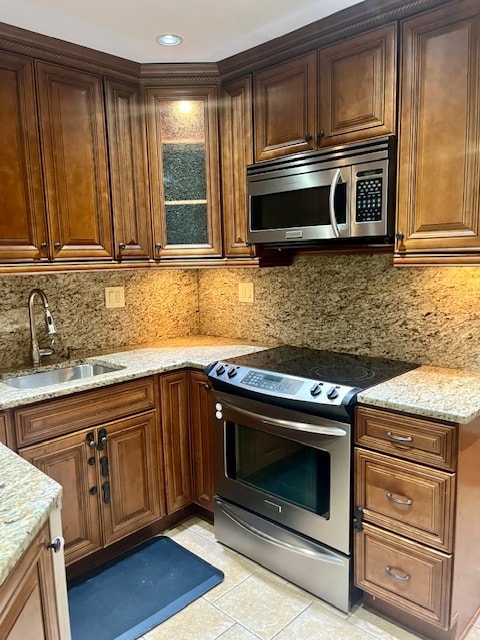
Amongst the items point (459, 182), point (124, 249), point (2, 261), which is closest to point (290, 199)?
point (459, 182)

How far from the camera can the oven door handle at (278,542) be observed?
1959 mm

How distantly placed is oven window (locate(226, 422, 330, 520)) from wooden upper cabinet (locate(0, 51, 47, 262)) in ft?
4.14

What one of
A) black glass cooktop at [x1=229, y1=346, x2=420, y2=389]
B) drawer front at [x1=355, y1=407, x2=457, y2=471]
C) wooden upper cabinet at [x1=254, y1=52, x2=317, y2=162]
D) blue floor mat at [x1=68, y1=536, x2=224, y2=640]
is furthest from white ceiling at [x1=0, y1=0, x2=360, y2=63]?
blue floor mat at [x1=68, y1=536, x2=224, y2=640]

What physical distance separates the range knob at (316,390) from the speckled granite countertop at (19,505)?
3.42 feet

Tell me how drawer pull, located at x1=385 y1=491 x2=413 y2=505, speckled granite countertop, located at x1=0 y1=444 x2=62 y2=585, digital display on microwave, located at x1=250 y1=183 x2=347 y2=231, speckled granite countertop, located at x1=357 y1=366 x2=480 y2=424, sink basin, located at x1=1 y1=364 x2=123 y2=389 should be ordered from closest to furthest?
1. speckled granite countertop, located at x1=0 y1=444 x2=62 y2=585
2. speckled granite countertop, located at x1=357 y1=366 x2=480 y2=424
3. drawer pull, located at x1=385 y1=491 x2=413 y2=505
4. digital display on microwave, located at x1=250 y1=183 x2=347 y2=231
5. sink basin, located at x1=1 y1=364 x2=123 y2=389

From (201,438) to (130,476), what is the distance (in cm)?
40

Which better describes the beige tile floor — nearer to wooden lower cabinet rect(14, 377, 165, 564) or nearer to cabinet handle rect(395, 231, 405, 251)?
wooden lower cabinet rect(14, 377, 165, 564)

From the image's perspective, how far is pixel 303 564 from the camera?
2037 millimetres

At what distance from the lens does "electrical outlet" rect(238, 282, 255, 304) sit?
293 cm

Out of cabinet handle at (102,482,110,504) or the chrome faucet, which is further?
the chrome faucet

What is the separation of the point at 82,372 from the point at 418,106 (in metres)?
2.02

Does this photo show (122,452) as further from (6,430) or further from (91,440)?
(6,430)

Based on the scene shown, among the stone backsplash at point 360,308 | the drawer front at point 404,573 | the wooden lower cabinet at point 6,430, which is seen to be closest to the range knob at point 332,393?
the drawer front at point 404,573

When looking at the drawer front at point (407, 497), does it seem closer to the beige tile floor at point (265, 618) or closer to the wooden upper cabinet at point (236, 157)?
the beige tile floor at point (265, 618)
